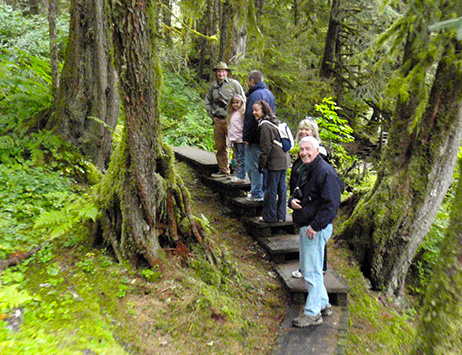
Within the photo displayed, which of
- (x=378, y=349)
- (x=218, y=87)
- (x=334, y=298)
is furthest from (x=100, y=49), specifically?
(x=378, y=349)

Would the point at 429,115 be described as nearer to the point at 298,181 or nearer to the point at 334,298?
the point at 298,181

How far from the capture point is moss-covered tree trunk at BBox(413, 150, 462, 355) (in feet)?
7.20

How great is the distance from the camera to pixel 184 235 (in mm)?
4590

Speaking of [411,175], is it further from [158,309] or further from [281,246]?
[158,309]

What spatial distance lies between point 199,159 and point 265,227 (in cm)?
322

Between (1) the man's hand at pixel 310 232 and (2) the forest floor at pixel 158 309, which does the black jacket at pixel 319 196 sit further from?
(2) the forest floor at pixel 158 309

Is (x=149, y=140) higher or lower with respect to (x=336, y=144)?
higher

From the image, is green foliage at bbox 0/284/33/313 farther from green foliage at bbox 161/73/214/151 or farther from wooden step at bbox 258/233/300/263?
green foliage at bbox 161/73/214/151

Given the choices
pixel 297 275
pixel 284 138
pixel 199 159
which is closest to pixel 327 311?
pixel 297 275

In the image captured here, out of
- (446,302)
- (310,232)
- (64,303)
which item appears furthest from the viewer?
(310,232)

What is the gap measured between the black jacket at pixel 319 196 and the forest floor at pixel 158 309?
143cm

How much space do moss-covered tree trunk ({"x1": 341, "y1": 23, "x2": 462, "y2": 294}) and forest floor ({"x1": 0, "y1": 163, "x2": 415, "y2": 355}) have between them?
0.95 meters

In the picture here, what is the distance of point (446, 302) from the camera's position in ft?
7.38

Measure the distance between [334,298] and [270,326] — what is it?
1.17 meters
